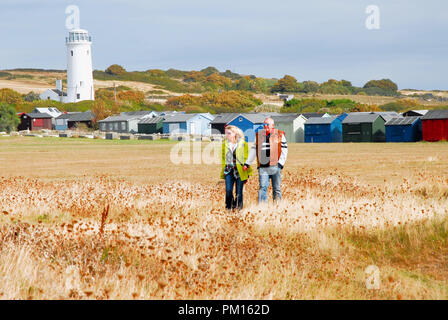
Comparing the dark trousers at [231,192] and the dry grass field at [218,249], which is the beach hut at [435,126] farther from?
the dark trousers at [231,192]

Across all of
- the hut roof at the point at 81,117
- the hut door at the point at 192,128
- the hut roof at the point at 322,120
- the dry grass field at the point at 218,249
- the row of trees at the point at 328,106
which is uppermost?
the row of trees at the point at 328,106

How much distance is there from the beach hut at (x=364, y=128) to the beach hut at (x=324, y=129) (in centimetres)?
182

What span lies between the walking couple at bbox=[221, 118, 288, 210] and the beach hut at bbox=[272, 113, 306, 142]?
62.7 m

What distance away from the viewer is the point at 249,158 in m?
10.2

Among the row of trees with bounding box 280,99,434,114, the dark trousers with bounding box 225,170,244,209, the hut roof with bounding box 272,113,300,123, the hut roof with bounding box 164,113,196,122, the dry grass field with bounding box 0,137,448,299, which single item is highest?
the row of trees with bounding box 280,99,434,114

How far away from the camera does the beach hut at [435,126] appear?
5899cm

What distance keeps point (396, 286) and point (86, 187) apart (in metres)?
10.0

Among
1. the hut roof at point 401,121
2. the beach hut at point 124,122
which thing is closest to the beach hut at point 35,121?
the beach hut at point 124,122

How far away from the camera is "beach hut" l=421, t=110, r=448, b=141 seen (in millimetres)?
58991

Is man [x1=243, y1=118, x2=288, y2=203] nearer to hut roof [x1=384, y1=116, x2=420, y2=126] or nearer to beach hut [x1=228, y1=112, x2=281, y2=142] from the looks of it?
hut roof [x1=384, y1=116, x2=420, y2=126]

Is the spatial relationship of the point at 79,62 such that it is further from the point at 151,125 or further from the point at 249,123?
the point at 249,123

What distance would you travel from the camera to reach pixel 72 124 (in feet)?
306

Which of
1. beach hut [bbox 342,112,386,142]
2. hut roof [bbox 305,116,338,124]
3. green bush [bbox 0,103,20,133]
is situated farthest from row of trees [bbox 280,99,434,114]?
green bush [bbox 0,103,20,133]
